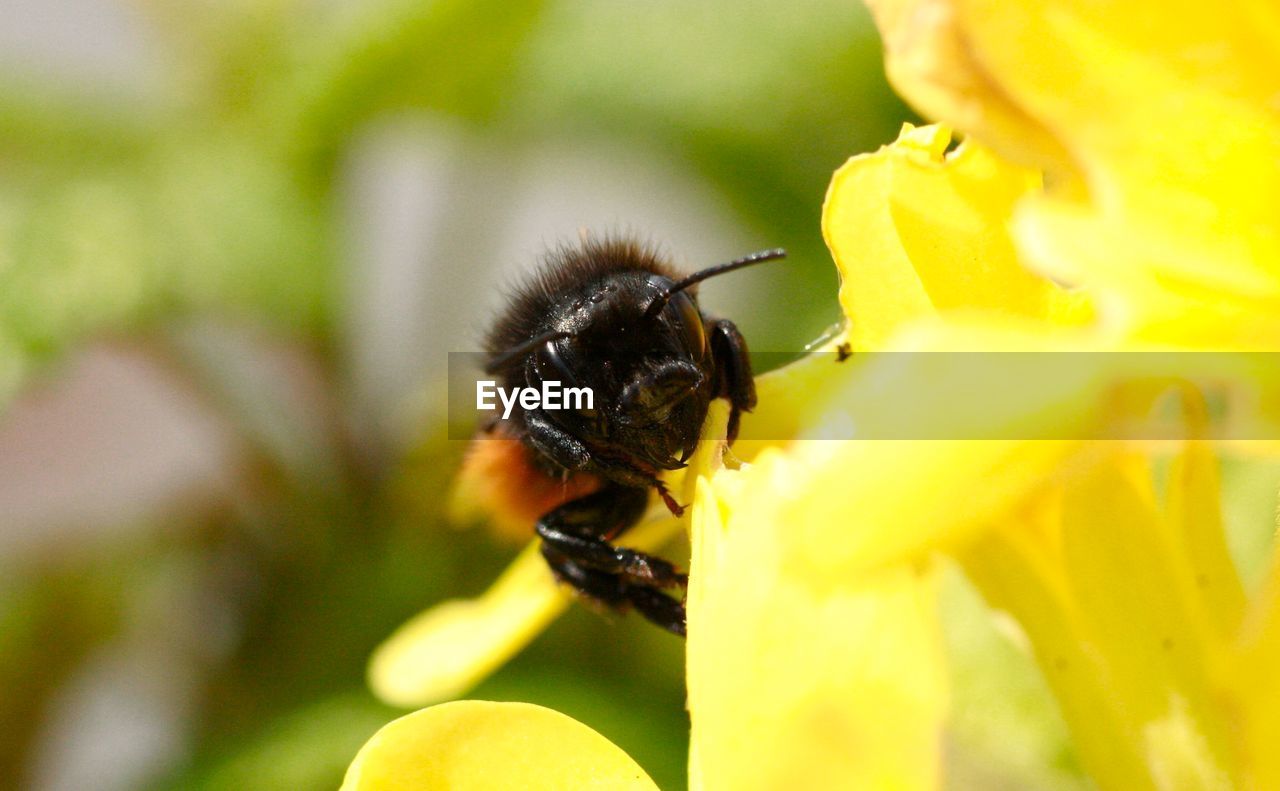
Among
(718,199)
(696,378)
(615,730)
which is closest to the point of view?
(696,378)

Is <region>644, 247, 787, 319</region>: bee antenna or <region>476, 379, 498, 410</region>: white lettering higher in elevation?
<region>644, 247, 787, 319</region>: bee antenna

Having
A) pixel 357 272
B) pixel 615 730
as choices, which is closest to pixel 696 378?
pixel 615 730

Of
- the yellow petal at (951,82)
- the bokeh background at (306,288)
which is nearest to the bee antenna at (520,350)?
the yellow petal at (951,82)

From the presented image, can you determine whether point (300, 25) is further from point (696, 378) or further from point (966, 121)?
point (966, 121)

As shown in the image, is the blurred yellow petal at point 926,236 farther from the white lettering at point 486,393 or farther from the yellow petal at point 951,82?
the white lettering at point 486,393

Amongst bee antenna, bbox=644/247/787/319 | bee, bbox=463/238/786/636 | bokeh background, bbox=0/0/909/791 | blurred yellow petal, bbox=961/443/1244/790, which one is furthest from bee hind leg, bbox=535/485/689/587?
bokeh background, bbox=0/0/909/791

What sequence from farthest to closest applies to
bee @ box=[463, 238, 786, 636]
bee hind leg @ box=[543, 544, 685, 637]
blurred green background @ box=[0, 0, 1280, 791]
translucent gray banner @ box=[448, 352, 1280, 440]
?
blurred green background @ box=[0, 0, 1280, 791]
bee hind leg @ box=[543, 544, 685, 637]
bee @ box=[463, 238, 786, 636]
translucent gray banner @ box=[448, 352, 1280, 440]

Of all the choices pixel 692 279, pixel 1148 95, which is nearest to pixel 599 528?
pixel 692 279

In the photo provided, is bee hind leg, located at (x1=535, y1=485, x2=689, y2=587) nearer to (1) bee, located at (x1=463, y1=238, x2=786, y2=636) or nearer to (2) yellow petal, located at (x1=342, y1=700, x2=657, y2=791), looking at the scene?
(1) bee, located at (x1=463, y1=238, x2=786, y2=636)
